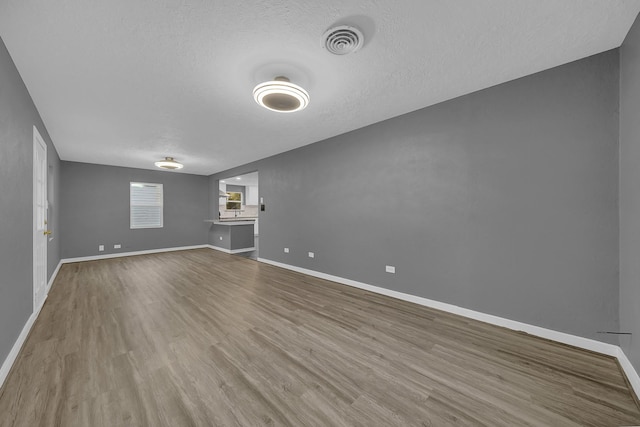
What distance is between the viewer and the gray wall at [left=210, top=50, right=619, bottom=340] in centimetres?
190

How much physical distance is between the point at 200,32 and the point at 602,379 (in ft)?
12.5

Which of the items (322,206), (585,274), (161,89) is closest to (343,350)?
(585,274)

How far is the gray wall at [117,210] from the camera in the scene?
5504 mm

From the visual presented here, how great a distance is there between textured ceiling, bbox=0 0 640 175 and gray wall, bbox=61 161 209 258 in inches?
138

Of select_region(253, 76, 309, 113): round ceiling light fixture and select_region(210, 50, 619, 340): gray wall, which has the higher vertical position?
select_region(253, 76, 309, 113): round ceiling light fixture

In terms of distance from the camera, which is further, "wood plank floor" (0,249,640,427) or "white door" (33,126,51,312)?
"white door" (33,126,51,312)

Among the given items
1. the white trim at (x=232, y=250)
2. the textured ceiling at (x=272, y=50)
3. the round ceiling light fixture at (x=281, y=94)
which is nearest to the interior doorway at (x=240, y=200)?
the white trim at (x=232, y=250)

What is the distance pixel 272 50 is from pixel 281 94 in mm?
362

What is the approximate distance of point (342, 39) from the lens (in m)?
1.67

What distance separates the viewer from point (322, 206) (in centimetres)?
411

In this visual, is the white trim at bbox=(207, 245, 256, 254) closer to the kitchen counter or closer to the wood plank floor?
the kitchen counter

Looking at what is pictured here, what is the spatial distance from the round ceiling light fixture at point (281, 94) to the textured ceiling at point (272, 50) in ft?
0.44

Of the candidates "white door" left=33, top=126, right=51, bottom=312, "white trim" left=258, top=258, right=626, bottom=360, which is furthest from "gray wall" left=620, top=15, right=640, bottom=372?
"white door" left=33, top=126, right=51, bottom=312

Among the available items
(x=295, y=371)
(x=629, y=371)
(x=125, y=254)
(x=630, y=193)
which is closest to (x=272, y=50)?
(x=295, y=371)
